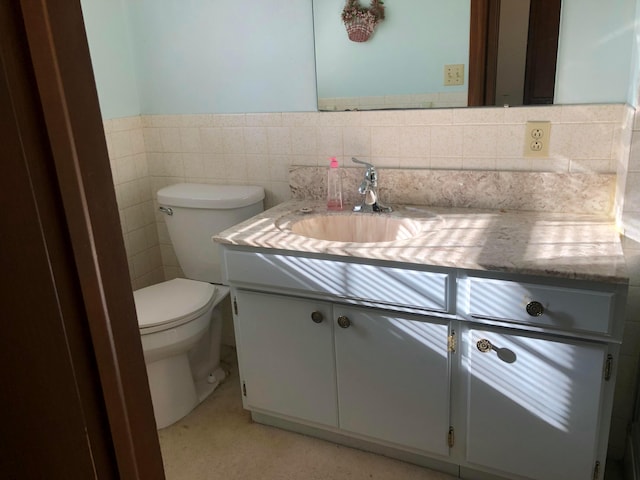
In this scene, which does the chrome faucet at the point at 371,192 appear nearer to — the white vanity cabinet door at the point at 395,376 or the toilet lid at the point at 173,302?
the white vanity cabinet door at the point at 395,376

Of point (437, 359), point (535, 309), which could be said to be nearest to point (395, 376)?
point (437, 359)

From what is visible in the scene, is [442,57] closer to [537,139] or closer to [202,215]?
[537,139]

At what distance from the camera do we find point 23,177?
1.43ft

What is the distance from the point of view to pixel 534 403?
5.01ft

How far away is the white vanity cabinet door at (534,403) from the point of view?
1454 mm

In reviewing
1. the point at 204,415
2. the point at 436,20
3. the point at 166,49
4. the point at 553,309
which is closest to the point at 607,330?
the point at 553,309

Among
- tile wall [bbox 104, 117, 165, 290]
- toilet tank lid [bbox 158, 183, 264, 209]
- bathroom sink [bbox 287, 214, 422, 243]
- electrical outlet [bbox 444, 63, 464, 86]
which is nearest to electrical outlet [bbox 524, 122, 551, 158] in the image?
electrical outlet [bbox 444, 63, 464, 86]

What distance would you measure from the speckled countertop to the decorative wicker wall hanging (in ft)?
2.15

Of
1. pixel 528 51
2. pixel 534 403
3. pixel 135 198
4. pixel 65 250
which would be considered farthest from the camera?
pixel 135 198

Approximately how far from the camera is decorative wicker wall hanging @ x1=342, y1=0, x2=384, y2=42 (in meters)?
1.95

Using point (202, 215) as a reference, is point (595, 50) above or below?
above

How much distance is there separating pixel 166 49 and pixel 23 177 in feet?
6.95

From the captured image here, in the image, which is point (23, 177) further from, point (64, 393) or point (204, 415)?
point (204, 415)

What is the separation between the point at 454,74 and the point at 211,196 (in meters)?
1.06
